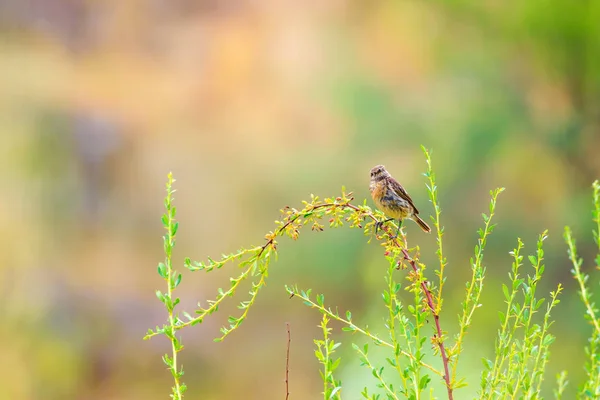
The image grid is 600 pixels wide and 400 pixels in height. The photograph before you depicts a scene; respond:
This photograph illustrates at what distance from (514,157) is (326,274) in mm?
1104

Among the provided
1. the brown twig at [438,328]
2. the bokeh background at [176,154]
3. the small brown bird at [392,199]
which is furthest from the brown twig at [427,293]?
the bokeh background at [176,154]

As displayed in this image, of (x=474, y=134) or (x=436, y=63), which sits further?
(x=436, y=63)

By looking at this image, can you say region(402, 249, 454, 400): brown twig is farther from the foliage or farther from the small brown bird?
the small brown bird

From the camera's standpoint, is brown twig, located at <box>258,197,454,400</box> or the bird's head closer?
brown twig, located at <box>258,197,454,400</box>

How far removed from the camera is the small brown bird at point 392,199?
3.72ft

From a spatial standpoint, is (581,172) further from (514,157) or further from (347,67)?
(347,67)

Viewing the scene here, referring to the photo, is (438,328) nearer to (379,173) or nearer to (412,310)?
(412,310)

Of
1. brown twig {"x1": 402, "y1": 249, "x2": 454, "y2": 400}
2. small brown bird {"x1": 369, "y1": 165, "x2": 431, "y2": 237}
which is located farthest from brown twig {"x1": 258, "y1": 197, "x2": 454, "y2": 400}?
small brown bird {"x1": 369, "y1": 165, "x2": 431, "y2": 237}

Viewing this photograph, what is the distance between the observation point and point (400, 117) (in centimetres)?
386

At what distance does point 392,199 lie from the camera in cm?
115

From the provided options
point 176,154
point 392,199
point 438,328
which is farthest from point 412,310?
point 176,154

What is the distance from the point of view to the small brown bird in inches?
44.6

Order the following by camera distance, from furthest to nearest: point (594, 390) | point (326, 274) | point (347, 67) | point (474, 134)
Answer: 1. point (347, 67)
2. point (326, 274)
3. point (474, 134)
4. point (594, 390)

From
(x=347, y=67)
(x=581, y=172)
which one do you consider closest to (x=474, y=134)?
(x=581, y=172)
